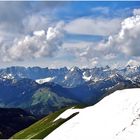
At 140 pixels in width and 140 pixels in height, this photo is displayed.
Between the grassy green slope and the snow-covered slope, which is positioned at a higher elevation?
the snow-covered slope

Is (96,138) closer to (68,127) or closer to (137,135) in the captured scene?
(137,135)

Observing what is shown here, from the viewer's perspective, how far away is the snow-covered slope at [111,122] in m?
51.5

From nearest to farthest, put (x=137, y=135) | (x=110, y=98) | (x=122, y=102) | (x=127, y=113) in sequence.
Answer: (x=137, y=135), (x=127, y=113), (x=122, y=102), (x=110, y=98)

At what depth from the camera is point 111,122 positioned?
55656 mm

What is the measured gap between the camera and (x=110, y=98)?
68375 mm

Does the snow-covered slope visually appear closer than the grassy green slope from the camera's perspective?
Yes

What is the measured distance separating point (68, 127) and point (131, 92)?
484 inches

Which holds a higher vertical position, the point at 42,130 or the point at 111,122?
the point at 111,122

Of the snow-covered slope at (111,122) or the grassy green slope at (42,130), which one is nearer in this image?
the snow-covered slope at (111,122)

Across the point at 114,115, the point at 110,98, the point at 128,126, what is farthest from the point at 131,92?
the point at 128,126

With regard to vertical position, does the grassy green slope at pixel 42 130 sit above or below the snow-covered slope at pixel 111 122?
below

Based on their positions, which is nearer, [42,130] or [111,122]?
[111,122]

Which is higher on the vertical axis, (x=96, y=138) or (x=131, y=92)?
(x=131, y=92)

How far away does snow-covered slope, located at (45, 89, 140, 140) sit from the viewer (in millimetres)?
51500
